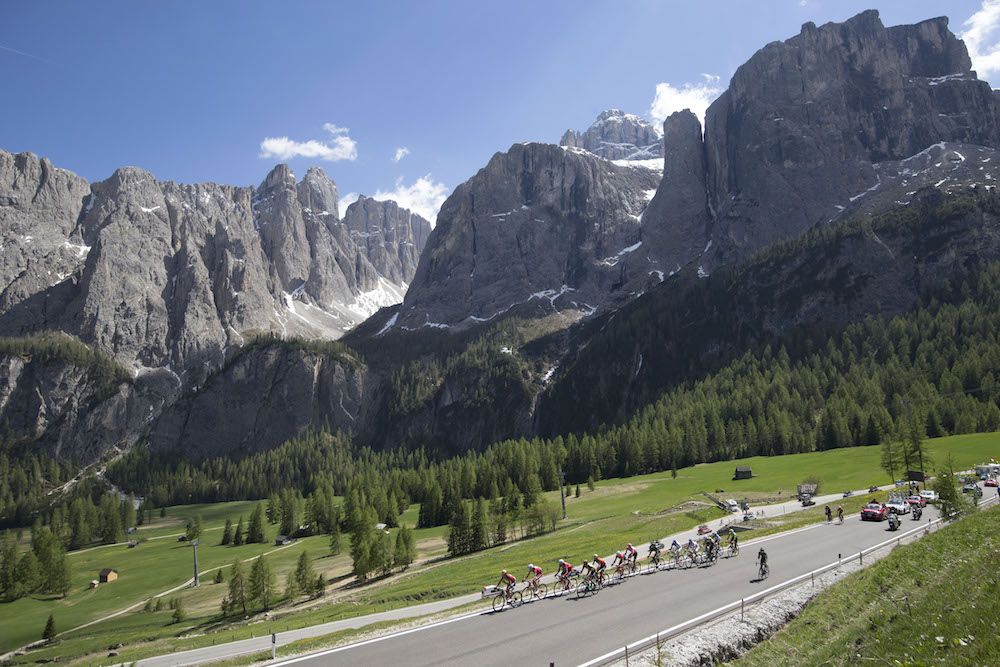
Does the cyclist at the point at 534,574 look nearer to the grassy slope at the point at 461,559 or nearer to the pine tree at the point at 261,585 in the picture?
the grassy slope at the point at 461,559

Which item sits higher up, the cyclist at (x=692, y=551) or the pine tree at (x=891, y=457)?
the cyclist at (x=692, y=551)

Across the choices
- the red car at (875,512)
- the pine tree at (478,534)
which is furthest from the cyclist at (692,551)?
the pine tree at (478,534)

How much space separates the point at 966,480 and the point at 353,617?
A: 66.8 metres

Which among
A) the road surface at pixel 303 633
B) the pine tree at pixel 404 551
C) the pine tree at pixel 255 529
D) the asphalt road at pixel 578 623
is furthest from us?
the pine tree at pixel 255 529

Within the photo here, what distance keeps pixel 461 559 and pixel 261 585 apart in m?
23.9

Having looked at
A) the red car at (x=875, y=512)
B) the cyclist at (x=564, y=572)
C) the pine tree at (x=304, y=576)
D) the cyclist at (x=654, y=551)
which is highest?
the cyclist at (x=564, y=572)

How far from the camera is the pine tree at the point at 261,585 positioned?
73.4 m

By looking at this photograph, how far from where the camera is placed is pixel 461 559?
77.6 meters

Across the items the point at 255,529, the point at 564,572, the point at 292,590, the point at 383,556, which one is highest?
the point at 564,572

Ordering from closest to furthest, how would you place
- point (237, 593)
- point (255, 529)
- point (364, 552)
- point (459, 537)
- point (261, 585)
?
point (237, 593)
point (261, 585)
point (364, 552)
point (459, 537)
point (255, 529)

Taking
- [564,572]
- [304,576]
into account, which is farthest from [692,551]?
[304,576]

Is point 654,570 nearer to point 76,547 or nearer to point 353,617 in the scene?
point 353,617

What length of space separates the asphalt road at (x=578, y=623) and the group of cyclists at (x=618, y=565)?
0.87 m

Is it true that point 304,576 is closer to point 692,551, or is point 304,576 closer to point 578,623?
point 692,551
